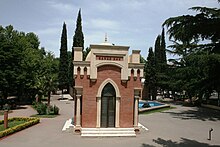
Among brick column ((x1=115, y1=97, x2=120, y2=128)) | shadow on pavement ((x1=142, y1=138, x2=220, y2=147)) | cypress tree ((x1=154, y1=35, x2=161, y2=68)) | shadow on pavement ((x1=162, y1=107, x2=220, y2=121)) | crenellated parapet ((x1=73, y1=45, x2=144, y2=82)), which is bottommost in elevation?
shadow on pavement ((x1=142, y1=138, x2=220, y2=147))

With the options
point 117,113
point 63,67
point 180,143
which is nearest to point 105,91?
point 117,113

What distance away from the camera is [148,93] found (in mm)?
53062

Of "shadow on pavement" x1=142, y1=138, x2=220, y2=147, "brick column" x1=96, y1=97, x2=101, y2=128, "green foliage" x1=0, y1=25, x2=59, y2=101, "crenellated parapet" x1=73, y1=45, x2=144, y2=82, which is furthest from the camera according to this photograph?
"green foliage" x1=0, y1=25, x2=59, y2=101

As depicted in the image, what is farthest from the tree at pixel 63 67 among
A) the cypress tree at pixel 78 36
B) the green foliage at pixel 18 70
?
the green foliage at pixel 18 70

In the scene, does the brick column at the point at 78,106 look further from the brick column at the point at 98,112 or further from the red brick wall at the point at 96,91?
the brick column at the point at 98,112

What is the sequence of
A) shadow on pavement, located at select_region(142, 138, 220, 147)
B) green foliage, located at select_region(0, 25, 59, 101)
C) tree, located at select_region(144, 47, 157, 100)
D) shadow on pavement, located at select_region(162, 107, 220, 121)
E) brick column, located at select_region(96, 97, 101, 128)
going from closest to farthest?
shadow on pavement, located at select_region(142, 138, 220, 147), brick column, located at select_region(96, 97, 101, 128), shadow on pavement, located at select_region(162, 107, 220, 121), green foliage, located at select_region(0, 25, 59, 101), tree, located at select_region(144, 47, 157, 100)

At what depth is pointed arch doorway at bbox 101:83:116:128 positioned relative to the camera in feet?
55.6

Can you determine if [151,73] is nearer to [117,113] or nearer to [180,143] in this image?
[117,113]

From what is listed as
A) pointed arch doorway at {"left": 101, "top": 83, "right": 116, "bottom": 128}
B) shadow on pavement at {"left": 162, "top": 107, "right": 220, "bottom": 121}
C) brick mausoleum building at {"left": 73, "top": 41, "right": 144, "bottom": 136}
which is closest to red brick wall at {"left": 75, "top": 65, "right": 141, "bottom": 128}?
brick mausoleum building at {"left": 73, "top": 41, "right": 144, "bottom": 136}

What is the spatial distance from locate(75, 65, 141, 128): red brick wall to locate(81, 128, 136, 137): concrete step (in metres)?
0.37

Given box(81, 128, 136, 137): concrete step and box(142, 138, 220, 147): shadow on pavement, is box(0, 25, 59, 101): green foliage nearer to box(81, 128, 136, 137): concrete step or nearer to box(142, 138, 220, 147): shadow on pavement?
box(81, 128, 136, 137): concrete step

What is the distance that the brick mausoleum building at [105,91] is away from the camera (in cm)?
1673

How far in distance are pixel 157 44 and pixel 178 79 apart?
45.0ft

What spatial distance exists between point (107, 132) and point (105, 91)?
275 cm
